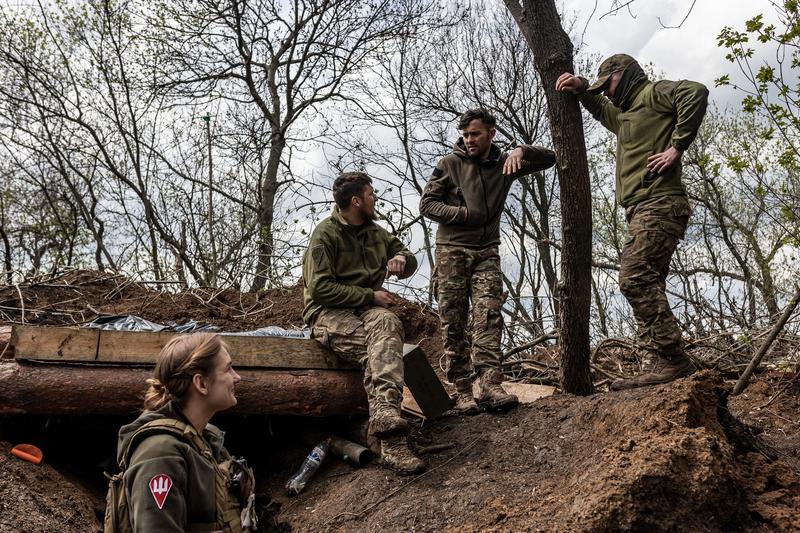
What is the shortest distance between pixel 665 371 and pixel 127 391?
397 centimetres

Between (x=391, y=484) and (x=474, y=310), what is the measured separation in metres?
1.56

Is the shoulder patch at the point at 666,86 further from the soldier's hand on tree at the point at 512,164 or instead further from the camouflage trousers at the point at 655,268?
the soldier's hand on tree at the point at 512,164

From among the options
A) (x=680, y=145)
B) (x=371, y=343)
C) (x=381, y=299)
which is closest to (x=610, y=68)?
(x=680, y=145)

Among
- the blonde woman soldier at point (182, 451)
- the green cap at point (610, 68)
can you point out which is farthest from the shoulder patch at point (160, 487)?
the green cap at point (610, 68)

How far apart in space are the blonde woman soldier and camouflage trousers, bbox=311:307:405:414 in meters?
1.65

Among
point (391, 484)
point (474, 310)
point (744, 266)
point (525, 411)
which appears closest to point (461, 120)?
point (474, 310)

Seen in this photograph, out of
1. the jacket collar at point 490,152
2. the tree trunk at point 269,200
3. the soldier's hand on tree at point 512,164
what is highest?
the tree trunk at point 269,200

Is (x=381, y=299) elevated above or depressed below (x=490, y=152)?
below

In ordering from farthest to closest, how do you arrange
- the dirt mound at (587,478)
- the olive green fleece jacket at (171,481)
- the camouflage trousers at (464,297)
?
the camouflage trousers at (464,297) → the dirt mound at (587,478) → the olive green fleece jacket at (171,481)

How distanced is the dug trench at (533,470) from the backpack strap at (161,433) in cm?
167

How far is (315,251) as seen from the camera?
198 inches

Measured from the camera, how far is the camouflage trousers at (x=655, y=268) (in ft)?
15.1

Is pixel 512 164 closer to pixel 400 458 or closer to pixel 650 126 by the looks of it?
pixel 650 126

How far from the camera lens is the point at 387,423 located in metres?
4.35
